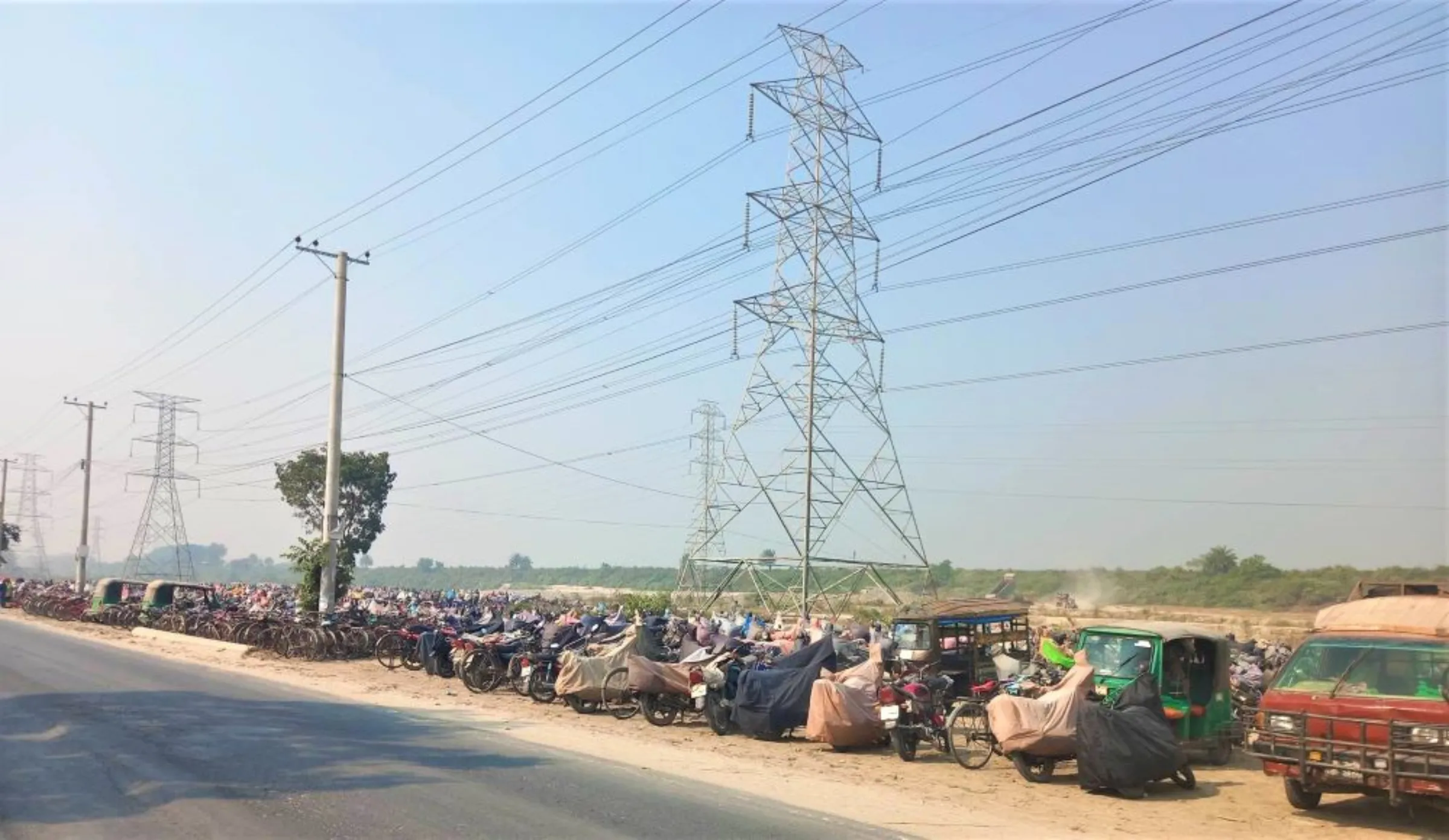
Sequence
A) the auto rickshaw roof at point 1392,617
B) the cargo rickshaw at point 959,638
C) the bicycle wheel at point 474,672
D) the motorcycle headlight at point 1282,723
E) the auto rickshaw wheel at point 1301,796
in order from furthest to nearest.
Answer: the bicycle wheel at point 474,672 < the cargo rickshaw at point 959,638 < the auto rickshaw roof at point 1392,617 < the auto rickshaw wheel at point 1301,796 < the motorcycle headlight at point 1282,723

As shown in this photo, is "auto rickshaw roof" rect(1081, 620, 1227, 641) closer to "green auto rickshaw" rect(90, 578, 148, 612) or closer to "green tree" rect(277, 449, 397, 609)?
"green auto rickshaw" rect(90, 578, 148, 612)

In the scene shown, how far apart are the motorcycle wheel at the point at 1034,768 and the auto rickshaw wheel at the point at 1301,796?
2477 mm

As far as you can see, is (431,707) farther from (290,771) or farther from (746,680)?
(290,771)

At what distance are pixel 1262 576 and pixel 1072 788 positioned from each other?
225 ft

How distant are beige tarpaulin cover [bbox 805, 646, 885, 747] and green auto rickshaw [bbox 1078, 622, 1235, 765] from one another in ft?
9.88

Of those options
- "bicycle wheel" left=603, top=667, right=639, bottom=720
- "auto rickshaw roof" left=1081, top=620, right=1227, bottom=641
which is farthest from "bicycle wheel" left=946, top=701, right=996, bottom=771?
"bicycle wheel" left=603, top=667, right=639, bottom=720

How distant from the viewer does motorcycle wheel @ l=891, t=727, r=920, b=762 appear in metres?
14.0

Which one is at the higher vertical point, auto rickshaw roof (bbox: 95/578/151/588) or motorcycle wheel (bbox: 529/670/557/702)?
auto rickshaw roof (bbox: 95/578/151/588)

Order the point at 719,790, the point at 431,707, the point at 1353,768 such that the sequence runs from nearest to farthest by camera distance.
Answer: the point at 1353,768 → the point at 719,790 → the point at 431,707

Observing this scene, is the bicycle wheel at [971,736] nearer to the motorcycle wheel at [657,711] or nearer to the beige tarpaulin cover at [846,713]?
the beige tarpaulin cover at [846,713]

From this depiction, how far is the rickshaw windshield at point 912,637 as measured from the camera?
19.4 metres

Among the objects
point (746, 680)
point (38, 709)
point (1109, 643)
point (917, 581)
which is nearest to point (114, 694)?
point (38, 709)

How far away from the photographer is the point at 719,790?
A: 1098 centimetres

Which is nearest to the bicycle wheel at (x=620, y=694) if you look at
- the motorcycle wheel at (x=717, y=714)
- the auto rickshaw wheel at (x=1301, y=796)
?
the motorcycle wheel at (x=717, y=714)
